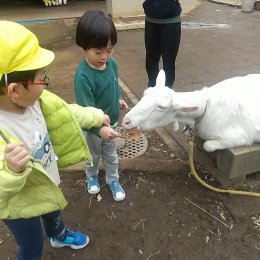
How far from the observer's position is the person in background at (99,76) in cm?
213

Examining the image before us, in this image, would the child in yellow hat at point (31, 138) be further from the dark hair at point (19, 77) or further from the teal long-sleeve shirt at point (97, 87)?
the teal long-sleeve shirt at point (97, 87)

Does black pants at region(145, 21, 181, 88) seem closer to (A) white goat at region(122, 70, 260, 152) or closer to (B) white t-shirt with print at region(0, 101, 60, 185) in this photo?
(A) white goat at region(122, 70, 260, 152)

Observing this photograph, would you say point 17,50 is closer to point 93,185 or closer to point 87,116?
point 87,116

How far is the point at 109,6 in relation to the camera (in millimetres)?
9188

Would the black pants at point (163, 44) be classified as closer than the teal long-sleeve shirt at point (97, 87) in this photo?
No

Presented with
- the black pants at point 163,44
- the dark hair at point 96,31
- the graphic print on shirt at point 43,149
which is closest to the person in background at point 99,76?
the dark hair at point 96,31

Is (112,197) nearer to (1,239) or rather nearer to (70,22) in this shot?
(1,239)

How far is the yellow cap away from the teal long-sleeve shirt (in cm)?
78

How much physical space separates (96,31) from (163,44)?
2.12 metres

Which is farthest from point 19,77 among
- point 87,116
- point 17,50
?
point 87,116

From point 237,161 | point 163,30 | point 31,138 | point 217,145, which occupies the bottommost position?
point 237,161

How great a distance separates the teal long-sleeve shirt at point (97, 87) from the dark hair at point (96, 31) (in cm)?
20

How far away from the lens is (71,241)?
7.89ft

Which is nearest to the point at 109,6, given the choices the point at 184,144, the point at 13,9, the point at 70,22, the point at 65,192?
the point at 70,22
